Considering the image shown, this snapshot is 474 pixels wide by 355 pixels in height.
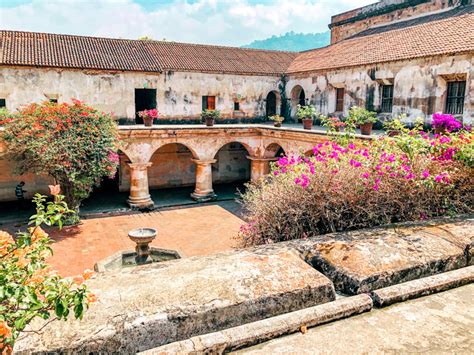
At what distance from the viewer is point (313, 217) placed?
480 cm

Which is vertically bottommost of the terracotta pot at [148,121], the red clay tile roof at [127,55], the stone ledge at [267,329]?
the stone ledge at [267,329]

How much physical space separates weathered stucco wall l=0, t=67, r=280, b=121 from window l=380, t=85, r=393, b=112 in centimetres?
820

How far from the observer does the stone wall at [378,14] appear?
21.0 m

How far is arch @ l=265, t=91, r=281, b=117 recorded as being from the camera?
25198 mm

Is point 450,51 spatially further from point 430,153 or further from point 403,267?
point 403,267

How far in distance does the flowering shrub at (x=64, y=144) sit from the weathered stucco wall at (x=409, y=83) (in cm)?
1220

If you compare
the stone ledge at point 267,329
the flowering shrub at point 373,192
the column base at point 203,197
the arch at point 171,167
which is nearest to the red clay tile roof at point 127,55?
the arch at point 171,167

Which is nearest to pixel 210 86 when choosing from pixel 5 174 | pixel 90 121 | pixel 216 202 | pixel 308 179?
pixel 216 202

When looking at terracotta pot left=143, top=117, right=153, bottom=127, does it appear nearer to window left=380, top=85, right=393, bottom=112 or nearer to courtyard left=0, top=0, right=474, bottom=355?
courtyard left=0, top=0, right=474, bottom=355

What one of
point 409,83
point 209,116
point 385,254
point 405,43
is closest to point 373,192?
point 385,254

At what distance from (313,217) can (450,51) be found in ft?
Result: 43.7

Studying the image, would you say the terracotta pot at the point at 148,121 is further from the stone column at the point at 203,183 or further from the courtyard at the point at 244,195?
the stone column at the point at 203,183

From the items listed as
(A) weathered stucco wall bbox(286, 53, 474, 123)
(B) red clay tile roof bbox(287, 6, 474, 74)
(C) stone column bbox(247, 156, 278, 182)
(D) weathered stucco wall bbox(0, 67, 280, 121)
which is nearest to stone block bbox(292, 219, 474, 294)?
(A) weathered stucco wall bbox(286, 53, 474, 123)

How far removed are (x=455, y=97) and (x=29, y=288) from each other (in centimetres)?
1714
